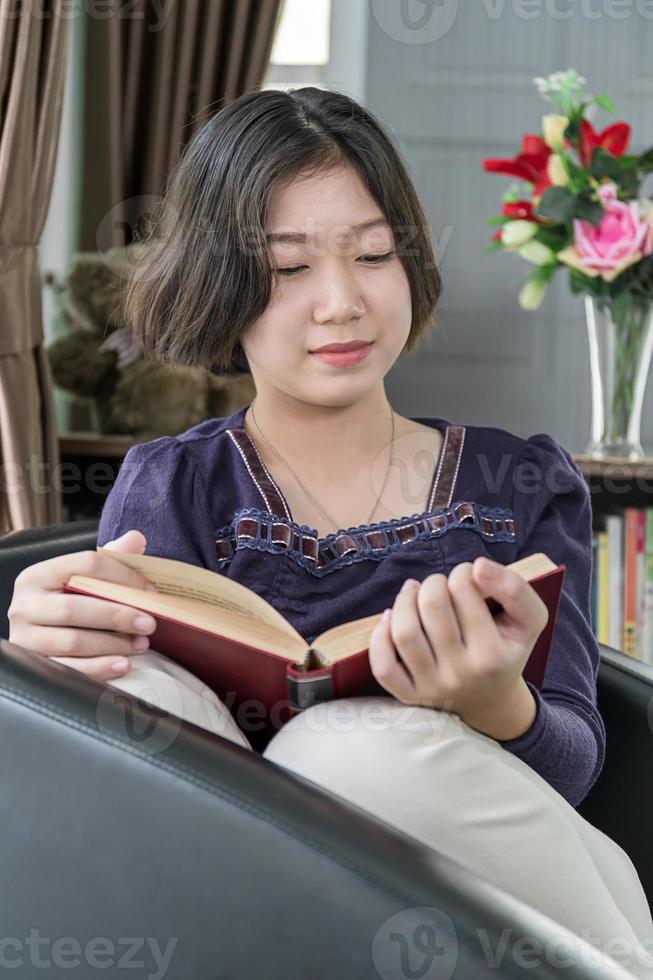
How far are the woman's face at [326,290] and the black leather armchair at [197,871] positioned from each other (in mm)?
436

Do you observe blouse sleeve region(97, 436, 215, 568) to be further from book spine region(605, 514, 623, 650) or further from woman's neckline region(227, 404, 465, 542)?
book spine region(605, 514, 623, 650)

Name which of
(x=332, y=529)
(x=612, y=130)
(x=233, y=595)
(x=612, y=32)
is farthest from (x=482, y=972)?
(x=612, y=32)

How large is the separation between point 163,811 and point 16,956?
0.49 feet

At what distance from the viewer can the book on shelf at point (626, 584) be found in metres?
2.31

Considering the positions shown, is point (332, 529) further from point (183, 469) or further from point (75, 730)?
point (75, 730)

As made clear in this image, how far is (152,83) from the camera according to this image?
8.67ft

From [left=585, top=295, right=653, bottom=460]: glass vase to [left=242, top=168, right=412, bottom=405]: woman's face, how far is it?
3.80 feet

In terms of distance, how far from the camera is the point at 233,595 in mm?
919

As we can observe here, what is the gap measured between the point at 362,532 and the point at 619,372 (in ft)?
4.02

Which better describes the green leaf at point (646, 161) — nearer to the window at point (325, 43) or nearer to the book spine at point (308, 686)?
the window at point (325, 43)

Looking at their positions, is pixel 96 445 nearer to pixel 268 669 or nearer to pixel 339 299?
pixel 339 299

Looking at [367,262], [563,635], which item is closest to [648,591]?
[563,635]

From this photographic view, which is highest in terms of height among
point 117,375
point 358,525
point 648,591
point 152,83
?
point 152,83

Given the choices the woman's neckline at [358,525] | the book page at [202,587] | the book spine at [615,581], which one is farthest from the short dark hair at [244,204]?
the book spine at [615,581]
